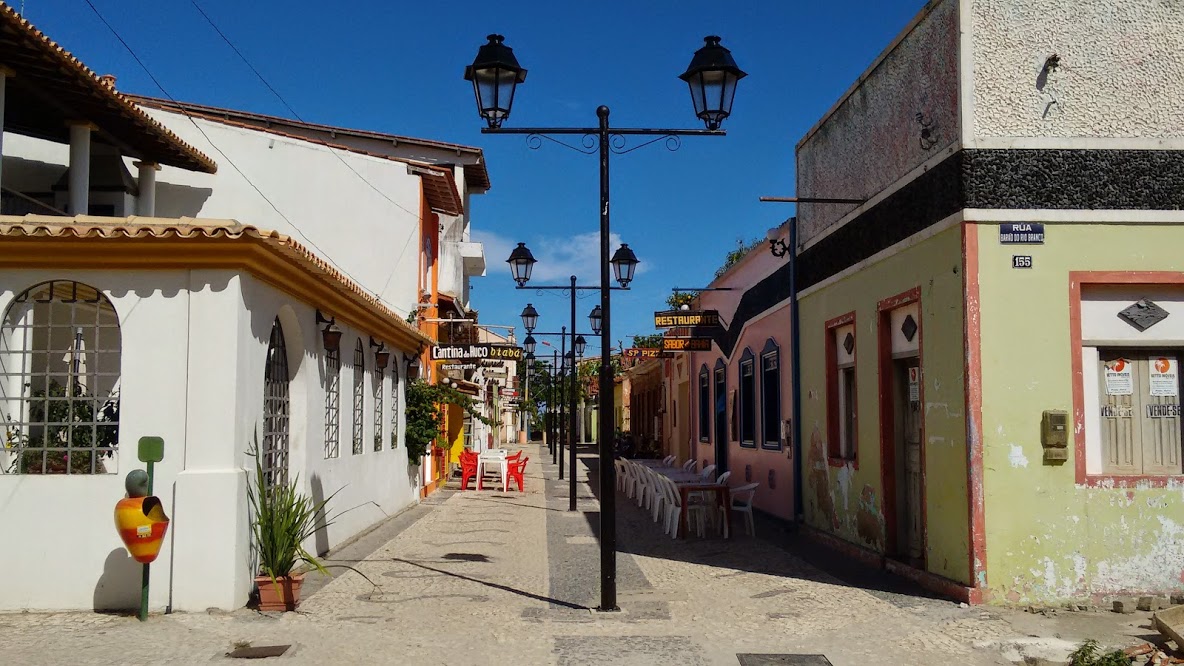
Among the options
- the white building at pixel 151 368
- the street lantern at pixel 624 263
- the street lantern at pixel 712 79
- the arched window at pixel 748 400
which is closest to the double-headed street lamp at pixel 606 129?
the street lantern at pixel 712 79

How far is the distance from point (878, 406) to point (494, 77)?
516 centimetres

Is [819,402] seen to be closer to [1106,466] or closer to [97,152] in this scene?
[1106,466]

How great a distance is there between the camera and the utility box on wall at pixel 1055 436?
325 inches

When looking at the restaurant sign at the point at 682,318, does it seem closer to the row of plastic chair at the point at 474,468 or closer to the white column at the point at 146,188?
the row of plastic chair at the point at 474,468

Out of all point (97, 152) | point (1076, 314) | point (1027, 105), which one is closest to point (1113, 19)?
point (1027, 105)

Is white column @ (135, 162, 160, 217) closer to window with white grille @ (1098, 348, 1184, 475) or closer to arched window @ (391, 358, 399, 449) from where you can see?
arched window @ (391, 358, 399, 449)

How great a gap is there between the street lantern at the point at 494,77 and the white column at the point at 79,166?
772 centimetres

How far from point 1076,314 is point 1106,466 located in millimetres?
1301

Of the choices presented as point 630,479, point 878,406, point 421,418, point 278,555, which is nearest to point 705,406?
point 630,479

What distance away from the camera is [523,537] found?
547 inches

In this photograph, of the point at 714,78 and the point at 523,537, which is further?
the point at 523,537

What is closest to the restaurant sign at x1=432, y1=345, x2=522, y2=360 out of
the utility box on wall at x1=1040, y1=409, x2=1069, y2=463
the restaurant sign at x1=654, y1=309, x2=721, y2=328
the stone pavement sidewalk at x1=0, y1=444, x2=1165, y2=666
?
the restaurant sign at x1=654, y1=309, x2=721, y2=328

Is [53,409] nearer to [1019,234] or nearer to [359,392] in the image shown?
[359,392]

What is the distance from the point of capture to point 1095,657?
6383 mm
